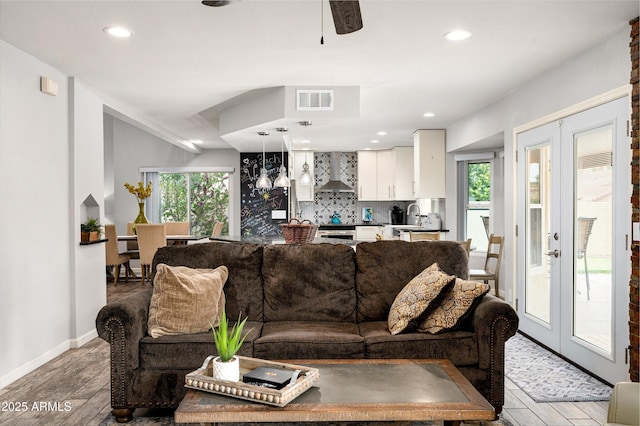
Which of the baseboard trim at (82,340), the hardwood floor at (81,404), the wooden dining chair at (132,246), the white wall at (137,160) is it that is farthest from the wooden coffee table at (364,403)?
the white wall at (137,160)

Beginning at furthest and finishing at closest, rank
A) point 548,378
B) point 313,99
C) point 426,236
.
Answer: point 426,236 < point 313,99 < point 548,378

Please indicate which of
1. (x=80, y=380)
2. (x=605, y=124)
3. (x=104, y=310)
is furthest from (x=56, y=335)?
(x=605, y=124)

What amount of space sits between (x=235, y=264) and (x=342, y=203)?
22.1 ft

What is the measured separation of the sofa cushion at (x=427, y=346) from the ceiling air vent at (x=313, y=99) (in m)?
2.82

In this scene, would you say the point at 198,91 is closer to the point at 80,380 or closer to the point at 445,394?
the point at 80,380

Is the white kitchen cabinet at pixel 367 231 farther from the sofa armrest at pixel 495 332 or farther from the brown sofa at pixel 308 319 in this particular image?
the sofa armrest at pixel 495 332

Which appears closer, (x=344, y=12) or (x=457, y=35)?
(x=344, y=12)

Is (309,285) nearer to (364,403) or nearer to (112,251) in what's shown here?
(364,403)

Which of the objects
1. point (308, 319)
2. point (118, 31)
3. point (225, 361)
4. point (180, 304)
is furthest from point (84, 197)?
point (225, 361)

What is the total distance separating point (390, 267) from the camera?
11.7 ft

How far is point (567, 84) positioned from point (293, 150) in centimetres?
611

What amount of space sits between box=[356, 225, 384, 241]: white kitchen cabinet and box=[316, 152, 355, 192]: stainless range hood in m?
0.78

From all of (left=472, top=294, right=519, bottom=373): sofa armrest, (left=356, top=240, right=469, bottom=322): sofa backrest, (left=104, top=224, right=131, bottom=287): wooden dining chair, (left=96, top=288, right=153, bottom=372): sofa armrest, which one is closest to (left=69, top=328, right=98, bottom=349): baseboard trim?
(left=96, top=288, right=153, bottom=372): sofa armrest

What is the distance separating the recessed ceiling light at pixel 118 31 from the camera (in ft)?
11.1
